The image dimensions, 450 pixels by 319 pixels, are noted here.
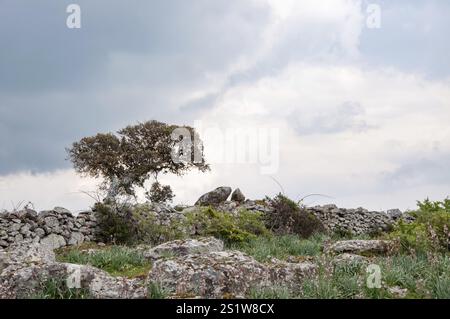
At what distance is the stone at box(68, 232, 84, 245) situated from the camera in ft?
64.1

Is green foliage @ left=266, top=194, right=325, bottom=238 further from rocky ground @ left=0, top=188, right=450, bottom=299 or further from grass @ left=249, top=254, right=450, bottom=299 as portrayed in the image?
grass @ left=249, top=254, right=450, bottom=299

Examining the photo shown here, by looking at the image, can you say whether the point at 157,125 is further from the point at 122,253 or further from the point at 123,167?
the point at 122,253

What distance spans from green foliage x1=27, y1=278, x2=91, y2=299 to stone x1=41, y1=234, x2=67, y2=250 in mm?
11051

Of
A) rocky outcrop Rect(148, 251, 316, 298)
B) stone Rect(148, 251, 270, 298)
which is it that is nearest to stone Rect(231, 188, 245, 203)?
rocky outcrop Rect(148, 251, 316, 298)

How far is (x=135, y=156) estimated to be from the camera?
113 feet

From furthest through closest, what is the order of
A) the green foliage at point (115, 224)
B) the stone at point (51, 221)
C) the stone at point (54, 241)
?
the stone at point (51, 221)
the green foliage at point (115, 224)
the stone at point (54, 241)

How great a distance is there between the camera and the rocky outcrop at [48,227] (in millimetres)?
18906

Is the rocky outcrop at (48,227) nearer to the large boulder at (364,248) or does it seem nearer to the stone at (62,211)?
the stone at (62,211)

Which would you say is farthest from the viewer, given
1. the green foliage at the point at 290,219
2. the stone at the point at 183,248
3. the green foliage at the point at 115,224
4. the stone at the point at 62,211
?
the green foliage at the point at 290,219

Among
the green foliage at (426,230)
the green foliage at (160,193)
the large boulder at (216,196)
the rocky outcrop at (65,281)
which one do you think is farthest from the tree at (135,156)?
the rocky outcrop at (65,281)

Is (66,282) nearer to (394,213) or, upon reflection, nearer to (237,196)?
(237,196)

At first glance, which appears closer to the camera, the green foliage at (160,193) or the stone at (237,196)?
the stone at (237,196)

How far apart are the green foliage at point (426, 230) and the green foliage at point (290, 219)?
6254 millimetres
